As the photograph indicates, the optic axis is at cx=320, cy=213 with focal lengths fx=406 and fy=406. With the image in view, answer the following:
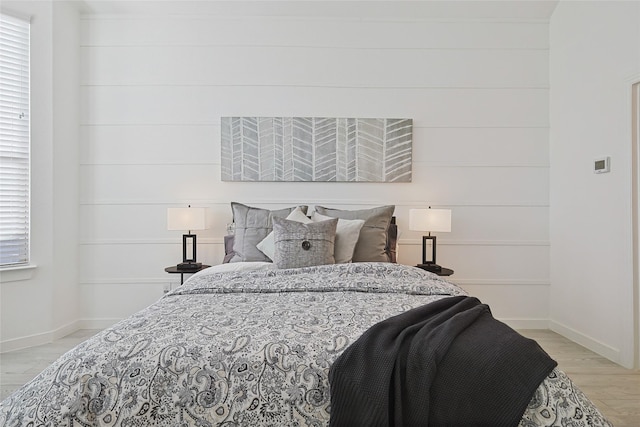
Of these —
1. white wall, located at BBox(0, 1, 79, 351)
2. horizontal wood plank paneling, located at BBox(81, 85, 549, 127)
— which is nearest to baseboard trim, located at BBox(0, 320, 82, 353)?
white wall, located at BBox(0, 1, 79, 351)

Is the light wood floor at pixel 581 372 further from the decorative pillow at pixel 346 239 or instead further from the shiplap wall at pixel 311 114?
the decorative pillow at pixel 346 239

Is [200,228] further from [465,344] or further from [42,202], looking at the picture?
[465,344]

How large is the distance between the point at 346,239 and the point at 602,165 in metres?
1.96

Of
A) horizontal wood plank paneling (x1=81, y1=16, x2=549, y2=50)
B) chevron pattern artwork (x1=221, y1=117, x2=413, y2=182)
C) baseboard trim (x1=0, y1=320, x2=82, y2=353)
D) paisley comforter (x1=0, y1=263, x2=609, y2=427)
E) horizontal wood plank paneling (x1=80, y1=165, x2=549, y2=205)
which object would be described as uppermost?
horizontal wood plank paneling (x1=81, y1=16, x2=549, y2=50)

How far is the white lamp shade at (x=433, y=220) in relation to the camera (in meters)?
3.21

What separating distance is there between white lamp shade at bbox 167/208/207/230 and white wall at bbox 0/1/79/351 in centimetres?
96

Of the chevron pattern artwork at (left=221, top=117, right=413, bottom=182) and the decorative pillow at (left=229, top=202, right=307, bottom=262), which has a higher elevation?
the chevron pattern artwork at (left=221, top=117, right=413, bottom=182)

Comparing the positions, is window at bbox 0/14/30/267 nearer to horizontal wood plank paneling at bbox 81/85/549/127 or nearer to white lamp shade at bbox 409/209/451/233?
horizontal wood plank paneling at bbox 81/85/549/127

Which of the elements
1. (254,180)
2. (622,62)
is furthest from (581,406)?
(254,180)

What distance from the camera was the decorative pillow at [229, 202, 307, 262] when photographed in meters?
2.97

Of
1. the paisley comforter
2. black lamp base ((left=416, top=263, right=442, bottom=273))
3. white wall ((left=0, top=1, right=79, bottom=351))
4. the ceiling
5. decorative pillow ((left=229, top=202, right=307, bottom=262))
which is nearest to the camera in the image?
the paisley comforter

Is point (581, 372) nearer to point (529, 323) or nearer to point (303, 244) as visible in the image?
point (529, 323)

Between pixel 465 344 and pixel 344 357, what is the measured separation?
386 mm

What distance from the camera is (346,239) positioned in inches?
110
